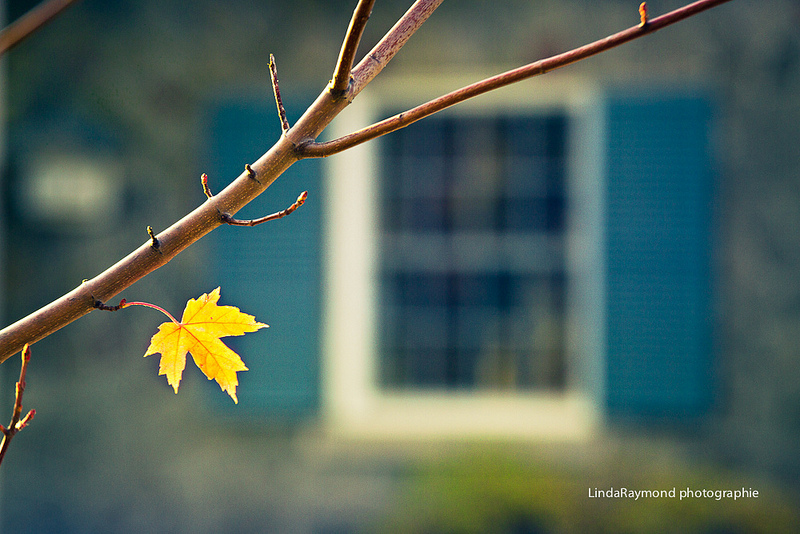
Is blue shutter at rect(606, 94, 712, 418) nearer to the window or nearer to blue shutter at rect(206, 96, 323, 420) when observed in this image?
the window

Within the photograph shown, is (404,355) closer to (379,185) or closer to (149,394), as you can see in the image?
(379,185)

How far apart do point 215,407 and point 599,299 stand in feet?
6.24

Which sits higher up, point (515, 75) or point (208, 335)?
point (515, 75)

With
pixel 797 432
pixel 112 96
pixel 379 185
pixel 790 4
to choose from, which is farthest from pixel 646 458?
pixel 112 96

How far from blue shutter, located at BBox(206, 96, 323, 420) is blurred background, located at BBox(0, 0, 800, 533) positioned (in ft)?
0.04

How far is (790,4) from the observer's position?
3.08m

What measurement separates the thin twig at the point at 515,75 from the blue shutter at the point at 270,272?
260 centimetres

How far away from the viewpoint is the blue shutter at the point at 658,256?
2.96 m

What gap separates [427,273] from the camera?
3387 millimetres

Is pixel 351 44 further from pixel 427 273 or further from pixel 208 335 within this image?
pixel 427 273

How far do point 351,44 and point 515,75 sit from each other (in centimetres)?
12

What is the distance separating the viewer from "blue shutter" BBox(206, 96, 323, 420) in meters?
3.02

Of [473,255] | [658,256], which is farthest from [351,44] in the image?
[473,255]

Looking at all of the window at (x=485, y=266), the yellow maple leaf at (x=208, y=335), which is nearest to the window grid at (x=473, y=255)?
the window at (x=485, y=266)
